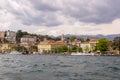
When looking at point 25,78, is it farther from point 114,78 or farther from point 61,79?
point 114,78

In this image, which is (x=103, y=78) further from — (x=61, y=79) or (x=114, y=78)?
(x=61, y=79)

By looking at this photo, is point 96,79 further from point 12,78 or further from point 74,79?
point 12,78

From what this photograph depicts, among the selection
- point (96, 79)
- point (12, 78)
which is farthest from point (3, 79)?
point (96, 79)

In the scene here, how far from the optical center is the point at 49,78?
39812mm

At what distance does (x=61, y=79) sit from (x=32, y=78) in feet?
11.8

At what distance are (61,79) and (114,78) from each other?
6.47 meters

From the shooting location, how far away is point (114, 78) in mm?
39875

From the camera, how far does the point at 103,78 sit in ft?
132

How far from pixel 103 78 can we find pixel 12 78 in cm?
1093

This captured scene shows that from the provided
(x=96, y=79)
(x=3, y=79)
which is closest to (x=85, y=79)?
(x=96, y=79)

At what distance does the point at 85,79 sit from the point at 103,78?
8.12ft

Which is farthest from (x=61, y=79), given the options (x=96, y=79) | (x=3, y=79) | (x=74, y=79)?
(x=3, y=79)

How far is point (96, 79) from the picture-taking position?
128 ft

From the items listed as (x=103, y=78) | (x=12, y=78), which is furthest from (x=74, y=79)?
(x=12, y=78)
